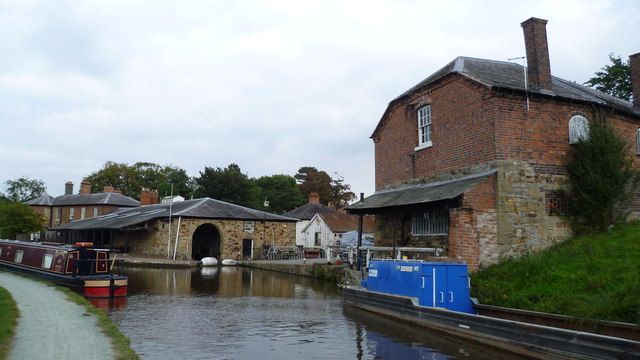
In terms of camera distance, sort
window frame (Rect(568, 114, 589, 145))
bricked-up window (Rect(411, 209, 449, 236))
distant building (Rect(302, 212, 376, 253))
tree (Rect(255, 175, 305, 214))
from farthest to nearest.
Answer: tree (Rect(255, 175, 305, 214)) → distant building (Rect(302, 212, 376, 253)) → bricked-up window (Rect(411, 209, 449, 236)) → window frame (Rect(568, 114, 589, 145))

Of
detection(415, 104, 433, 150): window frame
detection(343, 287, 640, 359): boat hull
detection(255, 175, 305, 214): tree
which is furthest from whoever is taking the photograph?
detection(255, 175, 305, 214): tree

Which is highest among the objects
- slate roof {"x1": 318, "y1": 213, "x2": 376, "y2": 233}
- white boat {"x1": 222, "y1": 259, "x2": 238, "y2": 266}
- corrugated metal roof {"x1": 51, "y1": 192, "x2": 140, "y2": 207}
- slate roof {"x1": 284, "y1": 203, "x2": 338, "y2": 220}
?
corrugated metal roof {"x1": 51, "y1": 192, "x2": 140, "y2": 207}

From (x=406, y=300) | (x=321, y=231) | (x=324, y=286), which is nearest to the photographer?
(x=406, y=300)

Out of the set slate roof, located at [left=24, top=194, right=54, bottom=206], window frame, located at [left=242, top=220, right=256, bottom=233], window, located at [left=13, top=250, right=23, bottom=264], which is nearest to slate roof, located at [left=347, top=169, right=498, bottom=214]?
window, located at [left=13, top=250, right=23, bottom=264]

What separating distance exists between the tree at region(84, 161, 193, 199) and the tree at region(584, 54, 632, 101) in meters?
52.6

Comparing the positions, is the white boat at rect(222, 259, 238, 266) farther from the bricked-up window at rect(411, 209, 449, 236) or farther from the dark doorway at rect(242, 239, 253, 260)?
the bricked-up window at rect(411, 209, 449, 236)

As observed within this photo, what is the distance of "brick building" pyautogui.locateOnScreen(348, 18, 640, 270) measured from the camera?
14984 millimetres

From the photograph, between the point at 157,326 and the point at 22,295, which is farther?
the point at 22,295

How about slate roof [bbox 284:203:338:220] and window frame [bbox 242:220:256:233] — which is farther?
slate roof [bbox 284:203:338:220]

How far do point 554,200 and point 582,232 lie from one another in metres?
1.28

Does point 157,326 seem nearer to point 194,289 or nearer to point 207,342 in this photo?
point 207,342

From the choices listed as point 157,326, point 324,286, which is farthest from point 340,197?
point 157,326

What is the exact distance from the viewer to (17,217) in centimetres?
4753

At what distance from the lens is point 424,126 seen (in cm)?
1912
